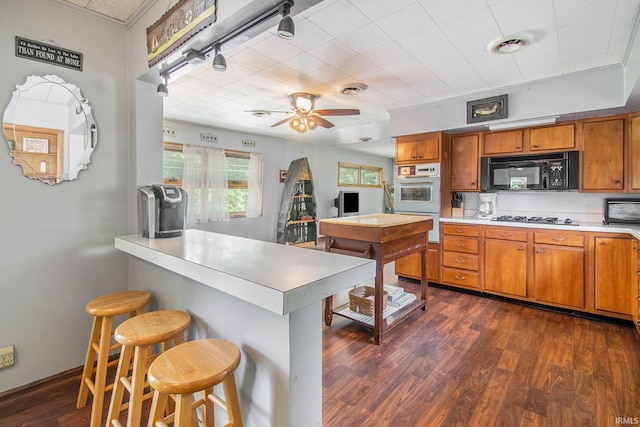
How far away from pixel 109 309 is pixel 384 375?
179 centimetres

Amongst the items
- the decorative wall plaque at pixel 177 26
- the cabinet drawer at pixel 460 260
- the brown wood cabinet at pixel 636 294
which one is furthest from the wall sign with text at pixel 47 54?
the brown wood cabinet at pixel 636 294

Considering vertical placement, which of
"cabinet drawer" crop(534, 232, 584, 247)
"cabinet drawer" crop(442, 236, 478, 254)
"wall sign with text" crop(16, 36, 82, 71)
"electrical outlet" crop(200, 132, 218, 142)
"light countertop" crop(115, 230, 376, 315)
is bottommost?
"cabinet drawer" crop(442, 236, 478, 254)

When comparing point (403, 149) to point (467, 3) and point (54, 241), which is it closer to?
point (467, 3)

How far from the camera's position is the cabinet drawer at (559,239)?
3.10m

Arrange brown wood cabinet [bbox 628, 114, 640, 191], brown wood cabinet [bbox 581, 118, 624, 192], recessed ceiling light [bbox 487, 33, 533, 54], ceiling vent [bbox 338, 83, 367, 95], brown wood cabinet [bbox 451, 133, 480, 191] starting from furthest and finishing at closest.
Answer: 1. brown wood cabinet [bbox 451, 133, 480, 191]
2. ceiling vent [bbox 338, 83, 367, 95]
3. brown wood cabinet [bbox 581, 118, 624, 192]
4. brown wood cabinet [bbox 628, 114, 640, 191]
5. recessed ceiling light [bbox 487, 33, 533, 54]

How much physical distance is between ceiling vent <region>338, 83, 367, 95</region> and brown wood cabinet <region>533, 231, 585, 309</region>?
2533mm

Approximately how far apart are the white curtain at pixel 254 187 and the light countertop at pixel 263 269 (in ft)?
14.2

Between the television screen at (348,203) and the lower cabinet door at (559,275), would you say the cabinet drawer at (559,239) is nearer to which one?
the lower cabinet door at (559,275)

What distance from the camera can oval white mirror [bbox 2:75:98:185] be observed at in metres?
1.85

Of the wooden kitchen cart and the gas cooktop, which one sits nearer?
the wooden kitchen cart

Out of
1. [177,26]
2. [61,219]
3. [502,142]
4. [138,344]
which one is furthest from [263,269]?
[502,142]

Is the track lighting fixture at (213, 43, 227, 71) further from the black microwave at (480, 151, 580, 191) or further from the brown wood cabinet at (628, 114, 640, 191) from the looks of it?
the brown wood cabinet at (628, 114, 640, 191)

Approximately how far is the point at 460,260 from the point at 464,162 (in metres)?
1.34

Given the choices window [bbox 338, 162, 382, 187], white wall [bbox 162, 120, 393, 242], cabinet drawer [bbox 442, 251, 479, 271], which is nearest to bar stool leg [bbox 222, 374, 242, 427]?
cabinet drawer [bbox 442, 251, 479, 271]
